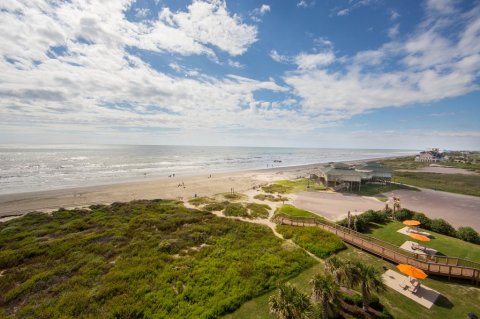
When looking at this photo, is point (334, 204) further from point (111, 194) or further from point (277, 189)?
point (111, 194)

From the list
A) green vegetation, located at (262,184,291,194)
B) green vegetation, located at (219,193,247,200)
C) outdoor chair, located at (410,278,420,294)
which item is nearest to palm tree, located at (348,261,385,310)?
outdoor chair, located at (410,278,420,294)

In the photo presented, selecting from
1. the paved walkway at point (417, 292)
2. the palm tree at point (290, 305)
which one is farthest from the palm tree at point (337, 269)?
the paved walkway at point (417, 292)

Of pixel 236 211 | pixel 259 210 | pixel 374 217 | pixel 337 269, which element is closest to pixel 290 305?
pixel 337 269

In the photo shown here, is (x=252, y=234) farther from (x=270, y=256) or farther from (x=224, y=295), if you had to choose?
(x=224, y=295)

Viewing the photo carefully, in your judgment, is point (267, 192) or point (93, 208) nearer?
point (93, 208)

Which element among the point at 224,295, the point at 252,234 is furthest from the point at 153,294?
the point at 252,234

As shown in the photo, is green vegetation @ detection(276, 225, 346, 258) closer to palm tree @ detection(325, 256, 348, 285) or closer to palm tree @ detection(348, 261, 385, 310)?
palm tree @ detection(325, 256, 348, 285)
